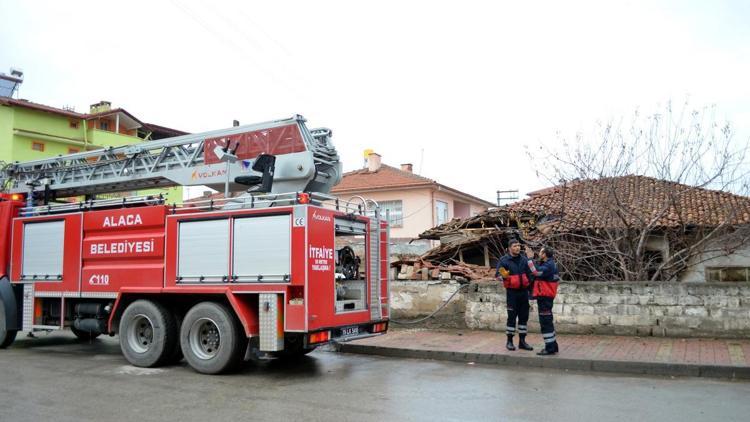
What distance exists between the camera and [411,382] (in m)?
7.73

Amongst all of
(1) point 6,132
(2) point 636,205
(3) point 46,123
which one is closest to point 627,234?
(2) point 636,205

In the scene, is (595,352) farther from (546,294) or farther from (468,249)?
(468,249)

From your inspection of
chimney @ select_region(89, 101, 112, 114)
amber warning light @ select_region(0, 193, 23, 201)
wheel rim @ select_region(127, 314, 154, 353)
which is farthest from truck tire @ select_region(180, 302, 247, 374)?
chimney @ select_region(89, 101, 112, 114)

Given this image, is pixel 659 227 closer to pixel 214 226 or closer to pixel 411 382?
pixel 411 382

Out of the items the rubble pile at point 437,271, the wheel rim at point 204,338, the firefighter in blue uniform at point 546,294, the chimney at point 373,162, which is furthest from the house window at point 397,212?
the wheel rim at point 204,338

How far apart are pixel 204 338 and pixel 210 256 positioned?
4.03 ft

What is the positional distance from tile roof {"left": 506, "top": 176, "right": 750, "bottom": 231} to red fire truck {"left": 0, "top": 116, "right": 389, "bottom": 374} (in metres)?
5.45

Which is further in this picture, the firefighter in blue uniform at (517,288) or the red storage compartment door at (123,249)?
the firefighter in blue uniform at (517,288)

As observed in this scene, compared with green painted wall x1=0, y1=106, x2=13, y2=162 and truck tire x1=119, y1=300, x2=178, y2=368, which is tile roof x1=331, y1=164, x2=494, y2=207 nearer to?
green painted wall x1=0, y1=106, x2=13, y2=162

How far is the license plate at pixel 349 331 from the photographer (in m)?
8.38

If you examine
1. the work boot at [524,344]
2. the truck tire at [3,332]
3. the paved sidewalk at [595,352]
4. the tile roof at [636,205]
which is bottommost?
the paved sidewalk at [595,352]

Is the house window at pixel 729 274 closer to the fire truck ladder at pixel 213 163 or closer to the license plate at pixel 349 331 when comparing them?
the license plate at pixel 349 331

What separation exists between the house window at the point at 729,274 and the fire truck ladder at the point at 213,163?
1288cm

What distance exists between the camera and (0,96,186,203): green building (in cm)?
3322
